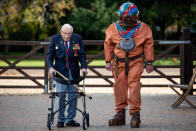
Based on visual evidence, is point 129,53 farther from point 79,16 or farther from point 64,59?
point 79,16

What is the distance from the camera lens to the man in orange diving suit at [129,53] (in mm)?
8352

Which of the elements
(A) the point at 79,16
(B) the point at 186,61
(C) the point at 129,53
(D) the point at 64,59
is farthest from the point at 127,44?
(A) the point at 79,16

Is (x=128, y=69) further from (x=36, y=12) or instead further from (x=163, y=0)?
(x=163, y=0)

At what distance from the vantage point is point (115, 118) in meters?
8.54

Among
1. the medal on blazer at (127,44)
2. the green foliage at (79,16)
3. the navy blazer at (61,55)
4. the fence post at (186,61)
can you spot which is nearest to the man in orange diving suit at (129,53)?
the medal on blazer at (127,44)

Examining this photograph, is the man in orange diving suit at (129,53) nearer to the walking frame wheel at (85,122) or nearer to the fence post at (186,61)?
the walking frame wheel at (85,122)

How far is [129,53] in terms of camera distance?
8.44m

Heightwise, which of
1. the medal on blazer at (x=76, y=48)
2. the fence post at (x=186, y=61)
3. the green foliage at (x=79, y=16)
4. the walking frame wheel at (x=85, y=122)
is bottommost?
the walking frame wheel at (x=85, y=122)

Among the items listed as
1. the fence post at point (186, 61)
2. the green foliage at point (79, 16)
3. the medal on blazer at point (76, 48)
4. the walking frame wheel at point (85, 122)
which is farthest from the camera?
the green foliage at point (79, 16)

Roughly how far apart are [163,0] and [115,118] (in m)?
30.0

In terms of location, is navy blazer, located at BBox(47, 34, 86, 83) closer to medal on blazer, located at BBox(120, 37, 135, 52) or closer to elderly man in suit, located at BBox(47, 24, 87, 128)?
elderly man in suit, located at BBox(47, 24, 87, 128)

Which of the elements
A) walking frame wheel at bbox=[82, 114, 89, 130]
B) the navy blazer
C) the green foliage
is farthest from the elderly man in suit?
the green foliage

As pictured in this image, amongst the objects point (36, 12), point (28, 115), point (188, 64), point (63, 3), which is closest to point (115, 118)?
point (28, 115)

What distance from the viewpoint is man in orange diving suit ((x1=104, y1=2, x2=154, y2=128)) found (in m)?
8.35
